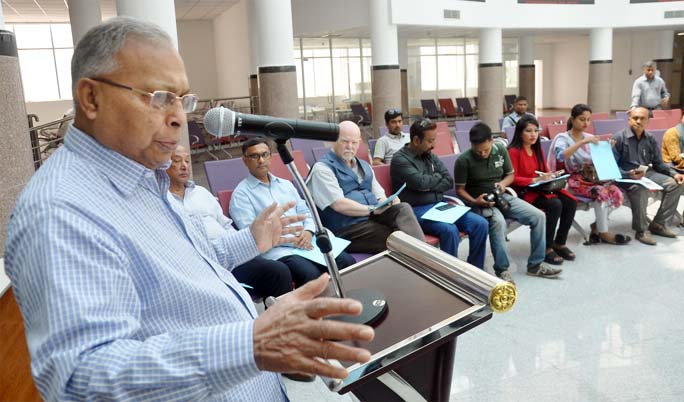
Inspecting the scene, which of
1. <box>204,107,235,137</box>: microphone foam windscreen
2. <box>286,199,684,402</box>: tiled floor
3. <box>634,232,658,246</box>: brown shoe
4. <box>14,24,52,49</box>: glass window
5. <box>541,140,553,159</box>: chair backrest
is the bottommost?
<box>286,199,684,402</box>: tiled floor

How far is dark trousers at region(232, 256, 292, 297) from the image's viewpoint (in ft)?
10.2

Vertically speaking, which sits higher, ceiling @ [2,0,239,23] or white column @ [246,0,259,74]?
ceiling @ [2,0,239,23]

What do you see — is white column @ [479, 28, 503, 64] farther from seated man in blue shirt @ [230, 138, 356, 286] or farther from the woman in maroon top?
seated man in blue shirt @ [230, 138, 356, 286]

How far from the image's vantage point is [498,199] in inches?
174

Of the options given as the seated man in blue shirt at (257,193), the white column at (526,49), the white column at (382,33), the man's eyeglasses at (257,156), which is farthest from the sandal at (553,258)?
the white column at (526,49)

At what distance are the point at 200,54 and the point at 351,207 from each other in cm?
1666

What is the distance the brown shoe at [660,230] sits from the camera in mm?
5270

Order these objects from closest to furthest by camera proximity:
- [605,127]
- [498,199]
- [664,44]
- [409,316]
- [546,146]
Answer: [409,316]
[498,199]
[546,146]
[605,127]
[664,44]

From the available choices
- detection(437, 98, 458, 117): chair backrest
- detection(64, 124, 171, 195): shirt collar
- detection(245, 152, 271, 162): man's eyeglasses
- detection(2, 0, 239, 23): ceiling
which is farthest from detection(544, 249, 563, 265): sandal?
detection(437, 98, 458, 117): chair backrest

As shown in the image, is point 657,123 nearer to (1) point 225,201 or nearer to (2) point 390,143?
(2) point 390,143

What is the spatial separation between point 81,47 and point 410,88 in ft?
66.1

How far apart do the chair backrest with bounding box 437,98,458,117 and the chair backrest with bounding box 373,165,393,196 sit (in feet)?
49.4

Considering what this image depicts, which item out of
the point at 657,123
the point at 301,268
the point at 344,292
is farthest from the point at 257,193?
the point at 657,123

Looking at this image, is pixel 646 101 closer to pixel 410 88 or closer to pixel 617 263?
pixel 617 263
